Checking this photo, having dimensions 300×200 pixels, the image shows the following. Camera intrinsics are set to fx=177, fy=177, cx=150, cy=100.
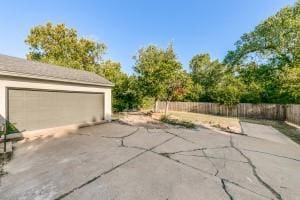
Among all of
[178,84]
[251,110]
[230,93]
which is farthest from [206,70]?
[178,84]

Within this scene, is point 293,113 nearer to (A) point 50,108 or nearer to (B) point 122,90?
(B) point 122,90

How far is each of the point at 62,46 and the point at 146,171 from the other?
1049 inches

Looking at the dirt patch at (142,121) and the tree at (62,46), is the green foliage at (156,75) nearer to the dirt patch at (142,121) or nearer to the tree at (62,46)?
the dirt patch at (142,121)

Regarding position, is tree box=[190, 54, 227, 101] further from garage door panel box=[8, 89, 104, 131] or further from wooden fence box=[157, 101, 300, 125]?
garage door panel box=[8, 89, 104, 131]

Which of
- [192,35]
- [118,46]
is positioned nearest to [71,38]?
[118,46]

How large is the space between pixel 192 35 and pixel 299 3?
468 inches

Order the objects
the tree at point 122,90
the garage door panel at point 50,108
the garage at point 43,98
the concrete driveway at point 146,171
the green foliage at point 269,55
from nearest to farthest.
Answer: the concrete driveway at point 146,171, the garage at point 43,98, the garage door panel at point 50,108, the tree at point 122,90, the green foliage at point 269,55

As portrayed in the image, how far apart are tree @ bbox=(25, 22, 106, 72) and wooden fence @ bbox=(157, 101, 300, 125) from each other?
14861 millimetres

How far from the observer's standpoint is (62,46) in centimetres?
2564

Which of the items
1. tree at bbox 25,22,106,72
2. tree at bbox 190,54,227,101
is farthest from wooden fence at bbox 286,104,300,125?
tree at bbox 25,22,106,72

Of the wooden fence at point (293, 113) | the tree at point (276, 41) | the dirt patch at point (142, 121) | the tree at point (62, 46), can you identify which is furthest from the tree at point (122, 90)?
the tree at point (276, 41)

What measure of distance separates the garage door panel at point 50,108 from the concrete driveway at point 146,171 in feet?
3.98

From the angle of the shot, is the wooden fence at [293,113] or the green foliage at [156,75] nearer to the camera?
the wooden fence at [293,113]

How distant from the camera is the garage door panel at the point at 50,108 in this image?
6.87 meters
